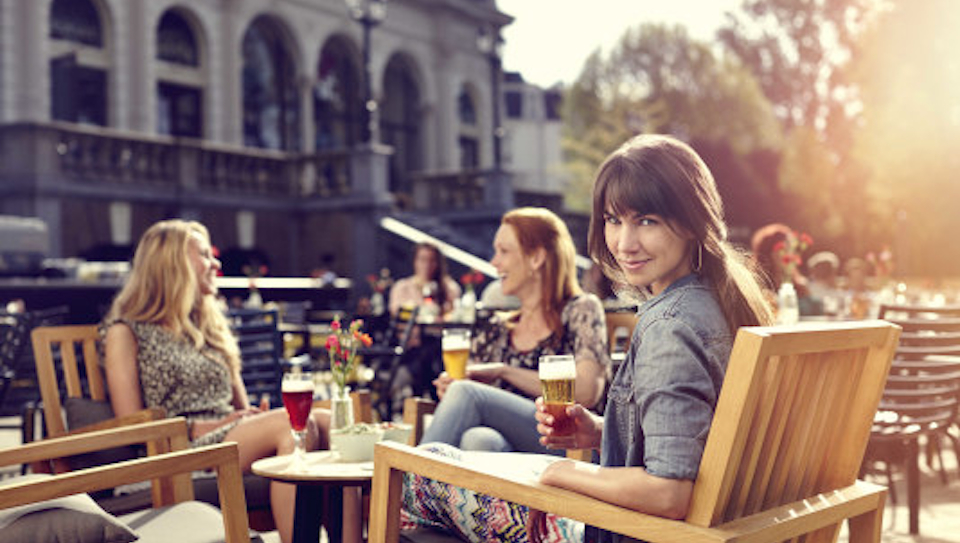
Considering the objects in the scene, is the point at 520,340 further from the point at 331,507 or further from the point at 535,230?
the point at 331,507

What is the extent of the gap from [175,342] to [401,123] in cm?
3022

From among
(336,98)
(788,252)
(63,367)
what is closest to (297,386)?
(63,367)

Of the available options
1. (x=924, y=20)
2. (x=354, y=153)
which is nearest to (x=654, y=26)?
(x=924, y=20)

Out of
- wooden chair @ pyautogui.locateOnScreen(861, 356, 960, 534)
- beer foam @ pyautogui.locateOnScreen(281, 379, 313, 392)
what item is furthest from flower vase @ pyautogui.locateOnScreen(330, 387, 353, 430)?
wooden chair @ pyautogui.locateOnScreen(861, 356, 960, 534)

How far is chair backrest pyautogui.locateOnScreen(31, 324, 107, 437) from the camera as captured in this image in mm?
4559

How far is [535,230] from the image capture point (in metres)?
4.76

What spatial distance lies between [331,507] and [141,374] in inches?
53.6

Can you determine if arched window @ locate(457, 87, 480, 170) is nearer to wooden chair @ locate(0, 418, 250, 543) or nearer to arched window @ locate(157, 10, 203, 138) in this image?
arched window @ locate(157, 10, 203, 138)

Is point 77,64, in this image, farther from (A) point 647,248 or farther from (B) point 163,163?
(A) point 647,248

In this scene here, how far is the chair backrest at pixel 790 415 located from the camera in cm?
220

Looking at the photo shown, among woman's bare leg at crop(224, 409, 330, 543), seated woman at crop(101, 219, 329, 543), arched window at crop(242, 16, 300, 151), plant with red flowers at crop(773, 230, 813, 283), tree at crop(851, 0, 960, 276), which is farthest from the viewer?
arched window at crop(242, 16, 300, 151)

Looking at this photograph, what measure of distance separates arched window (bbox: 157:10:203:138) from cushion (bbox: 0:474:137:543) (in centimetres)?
2378

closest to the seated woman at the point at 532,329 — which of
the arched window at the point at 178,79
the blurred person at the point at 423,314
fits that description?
the blurred person at the point at 423,314

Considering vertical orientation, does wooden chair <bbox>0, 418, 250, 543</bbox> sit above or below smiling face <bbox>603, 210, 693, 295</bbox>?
below
